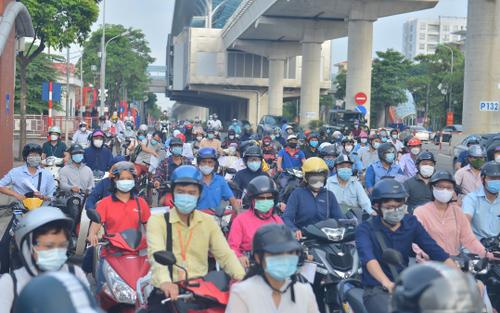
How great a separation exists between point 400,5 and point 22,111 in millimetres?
22550

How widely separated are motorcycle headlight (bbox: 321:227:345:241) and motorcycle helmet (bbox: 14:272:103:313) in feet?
15.4

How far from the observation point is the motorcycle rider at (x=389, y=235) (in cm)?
595

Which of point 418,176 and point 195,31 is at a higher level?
point 195,31

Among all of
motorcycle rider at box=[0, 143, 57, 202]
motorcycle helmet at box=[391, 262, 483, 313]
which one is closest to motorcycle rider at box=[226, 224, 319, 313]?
motorcycle helmet at box=[391, 262, 483, 313]

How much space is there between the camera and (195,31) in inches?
A: 3337

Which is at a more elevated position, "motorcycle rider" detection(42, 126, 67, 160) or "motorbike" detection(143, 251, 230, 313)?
"motorcycle rider" detection(42, 126, 67, 160)

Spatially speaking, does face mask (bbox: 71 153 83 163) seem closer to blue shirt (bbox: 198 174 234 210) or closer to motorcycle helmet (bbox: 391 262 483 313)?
blue shirt (bbox: 198 174 234 210)

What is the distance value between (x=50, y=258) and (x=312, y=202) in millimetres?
4433

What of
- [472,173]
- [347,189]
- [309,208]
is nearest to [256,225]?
[309,208]

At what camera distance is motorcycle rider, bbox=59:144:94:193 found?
38.0 feet

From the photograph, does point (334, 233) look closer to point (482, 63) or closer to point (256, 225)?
point (256, 225)

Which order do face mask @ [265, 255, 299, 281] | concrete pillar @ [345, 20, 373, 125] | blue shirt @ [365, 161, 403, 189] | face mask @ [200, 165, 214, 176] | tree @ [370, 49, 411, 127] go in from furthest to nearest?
tree @ [370, 49, 411, 127] → concrete pillar @ [345, 20, 373, 125] → blue shirt @ [365, 161, 403, 189] → face mask @ [200, 165, 214, 176] → face mask @ [265, 255, 299, 281]

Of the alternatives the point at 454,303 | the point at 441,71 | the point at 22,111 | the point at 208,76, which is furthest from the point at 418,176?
the point at 441,71

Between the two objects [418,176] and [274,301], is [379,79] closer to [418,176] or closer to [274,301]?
[418,176]
